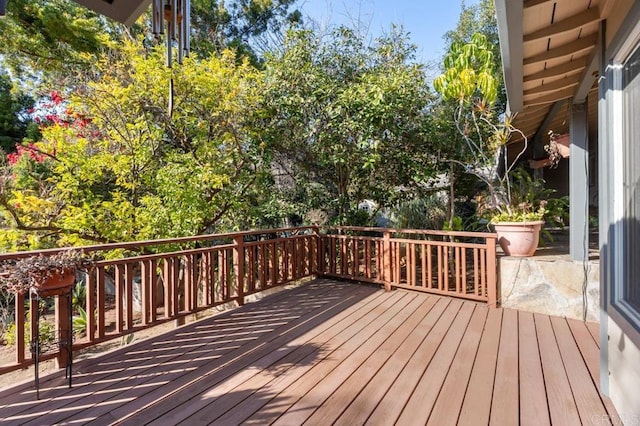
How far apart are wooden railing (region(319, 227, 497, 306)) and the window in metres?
1.56

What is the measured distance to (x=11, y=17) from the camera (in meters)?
7.47

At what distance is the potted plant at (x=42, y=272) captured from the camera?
2.09 metres

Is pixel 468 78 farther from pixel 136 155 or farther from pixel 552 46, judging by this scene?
pixel 136 155

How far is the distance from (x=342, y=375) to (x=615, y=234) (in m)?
1.89

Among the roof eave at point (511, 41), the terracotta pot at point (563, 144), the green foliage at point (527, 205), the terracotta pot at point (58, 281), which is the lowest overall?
the terracotta pot at point (58, 281)

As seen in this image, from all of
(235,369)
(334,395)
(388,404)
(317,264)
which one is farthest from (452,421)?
(317,264)

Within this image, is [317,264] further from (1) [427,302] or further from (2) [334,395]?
(2) [334,395]

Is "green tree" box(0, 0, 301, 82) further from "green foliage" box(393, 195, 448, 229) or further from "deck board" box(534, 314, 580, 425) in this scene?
"deck board" box(534, 314, 580, 425)

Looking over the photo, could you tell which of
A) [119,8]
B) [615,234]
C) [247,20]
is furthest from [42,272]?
[247,20]

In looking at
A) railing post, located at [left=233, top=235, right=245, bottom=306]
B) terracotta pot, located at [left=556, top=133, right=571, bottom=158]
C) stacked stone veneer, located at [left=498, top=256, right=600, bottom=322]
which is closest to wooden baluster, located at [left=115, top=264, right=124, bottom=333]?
railing post, located at [left=233, top=235, right=245, bottom=306]

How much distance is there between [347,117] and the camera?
4.77m

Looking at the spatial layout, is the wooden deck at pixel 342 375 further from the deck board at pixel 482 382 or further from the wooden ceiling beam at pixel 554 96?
the wooden ceiling beam at pixel 554 96

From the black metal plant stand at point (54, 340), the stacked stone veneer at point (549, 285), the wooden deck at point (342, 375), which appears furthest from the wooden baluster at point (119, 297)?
the stacked stone veneer at point (549, 285)

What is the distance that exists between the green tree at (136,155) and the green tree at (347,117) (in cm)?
57
